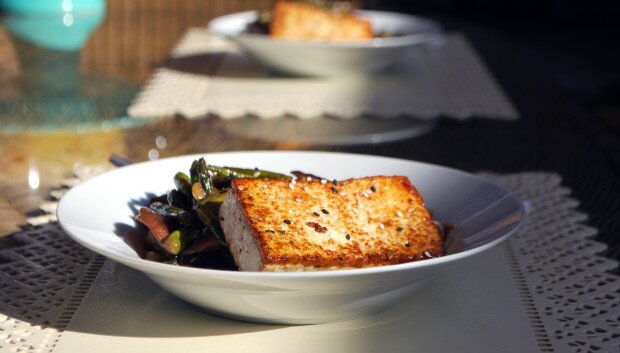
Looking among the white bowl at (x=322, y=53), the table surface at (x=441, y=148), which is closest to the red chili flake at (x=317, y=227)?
the table surface at (x=441, y=148)

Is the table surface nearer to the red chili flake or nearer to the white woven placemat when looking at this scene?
the white woven placemat

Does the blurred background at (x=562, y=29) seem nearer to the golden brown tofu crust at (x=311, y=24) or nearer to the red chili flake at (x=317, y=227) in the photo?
the golden brown tofu crust at (x=311, y=24)

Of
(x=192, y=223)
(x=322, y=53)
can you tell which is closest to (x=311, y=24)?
(x=322, y=53)

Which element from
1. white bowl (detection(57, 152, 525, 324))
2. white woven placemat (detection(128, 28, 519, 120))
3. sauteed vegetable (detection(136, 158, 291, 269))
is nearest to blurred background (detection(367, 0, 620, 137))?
white woven placemat (detection(128, 28, 519, 120))

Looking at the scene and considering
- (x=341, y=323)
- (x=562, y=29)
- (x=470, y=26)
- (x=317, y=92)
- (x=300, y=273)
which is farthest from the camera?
(x=562, y=29)

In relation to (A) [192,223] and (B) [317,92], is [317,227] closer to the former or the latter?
(A) [192,223]

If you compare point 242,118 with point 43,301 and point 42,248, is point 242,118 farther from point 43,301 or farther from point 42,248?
point 43,301

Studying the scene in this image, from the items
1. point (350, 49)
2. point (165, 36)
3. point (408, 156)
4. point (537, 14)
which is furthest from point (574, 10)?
point (408, 156)
